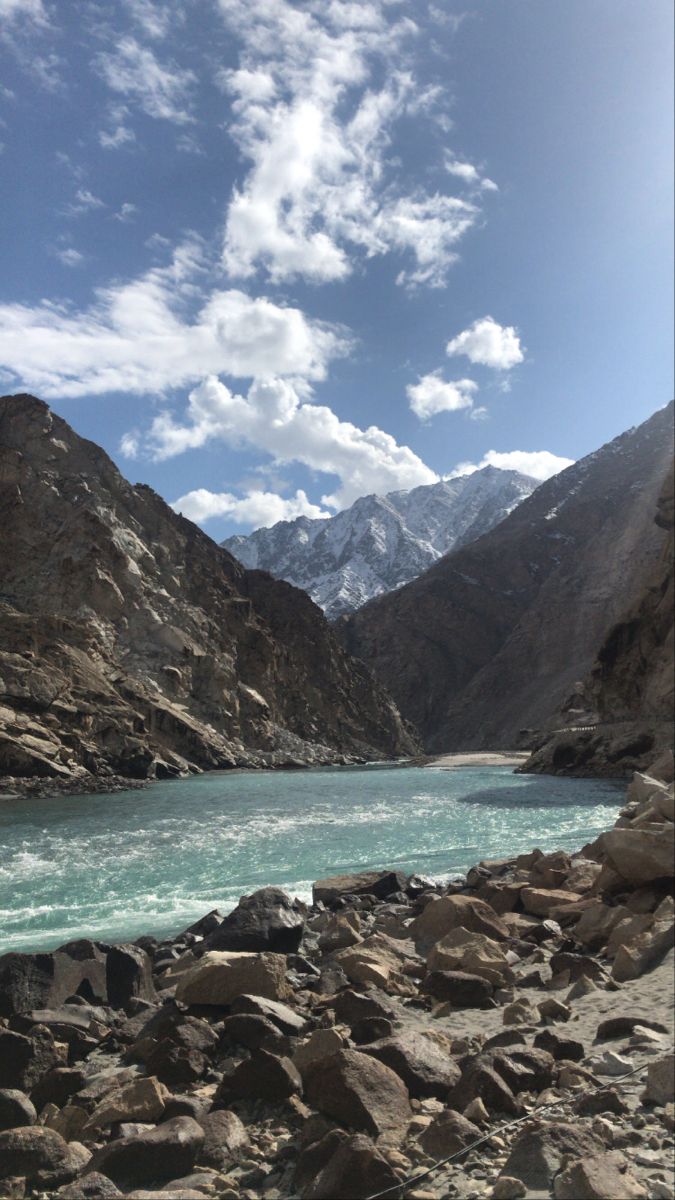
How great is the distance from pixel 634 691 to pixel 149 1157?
6200cm

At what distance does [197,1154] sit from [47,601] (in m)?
72.4

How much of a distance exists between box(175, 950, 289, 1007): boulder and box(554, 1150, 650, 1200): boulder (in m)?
3.87

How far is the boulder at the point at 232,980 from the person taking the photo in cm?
717

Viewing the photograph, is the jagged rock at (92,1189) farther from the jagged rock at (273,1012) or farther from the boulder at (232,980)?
the boulder at (232,980)

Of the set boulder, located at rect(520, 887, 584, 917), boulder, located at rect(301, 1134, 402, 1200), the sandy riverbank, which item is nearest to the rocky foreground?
boulder, located at rect(301, 1134, 402, 1200)

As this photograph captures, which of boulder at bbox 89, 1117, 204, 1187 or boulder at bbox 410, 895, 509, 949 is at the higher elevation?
boulder at bbox 89, 1117, 204, 1187

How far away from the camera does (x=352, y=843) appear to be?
22422 millimetres

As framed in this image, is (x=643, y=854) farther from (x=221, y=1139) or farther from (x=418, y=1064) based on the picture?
(x=221, y=1139)

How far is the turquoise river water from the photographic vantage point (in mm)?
14273

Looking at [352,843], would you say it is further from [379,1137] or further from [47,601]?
[47,601]

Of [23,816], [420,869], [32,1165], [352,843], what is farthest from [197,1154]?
[23,816]

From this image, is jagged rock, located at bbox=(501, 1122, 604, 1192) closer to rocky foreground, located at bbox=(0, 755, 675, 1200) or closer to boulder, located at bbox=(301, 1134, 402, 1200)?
rocky foreground, located at bbox=(0, 755, 675, 1200)

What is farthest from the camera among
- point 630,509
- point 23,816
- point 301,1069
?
point 630,509

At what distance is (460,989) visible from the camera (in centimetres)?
775
